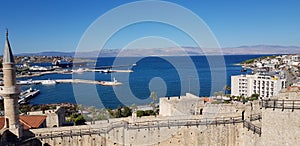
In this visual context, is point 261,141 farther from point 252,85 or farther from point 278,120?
point 252,85

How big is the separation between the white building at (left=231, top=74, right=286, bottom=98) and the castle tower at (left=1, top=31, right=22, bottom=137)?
111 feet

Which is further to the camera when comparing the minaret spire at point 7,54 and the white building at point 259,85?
the white building at point 259,85

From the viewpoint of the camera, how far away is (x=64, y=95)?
2279 inches

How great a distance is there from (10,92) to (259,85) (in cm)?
3706

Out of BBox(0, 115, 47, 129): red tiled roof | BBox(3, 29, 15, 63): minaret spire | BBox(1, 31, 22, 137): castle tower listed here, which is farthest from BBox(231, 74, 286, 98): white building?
BBox(3, 29, 15, 63): minaret spire

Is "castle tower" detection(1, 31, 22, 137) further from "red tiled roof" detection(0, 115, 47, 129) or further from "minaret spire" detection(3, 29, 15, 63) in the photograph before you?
"red tiled roof" detection(0, 115, 47, 129)

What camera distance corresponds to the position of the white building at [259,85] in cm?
3706

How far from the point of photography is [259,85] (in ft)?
132

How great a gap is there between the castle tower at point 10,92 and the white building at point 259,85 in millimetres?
33758

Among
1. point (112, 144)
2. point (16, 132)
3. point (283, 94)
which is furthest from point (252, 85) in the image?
point (16, 132)

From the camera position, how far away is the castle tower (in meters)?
9.86

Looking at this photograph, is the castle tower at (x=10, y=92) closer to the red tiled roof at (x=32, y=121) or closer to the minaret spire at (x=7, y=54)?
the minaret spire at (x=7, y=54)

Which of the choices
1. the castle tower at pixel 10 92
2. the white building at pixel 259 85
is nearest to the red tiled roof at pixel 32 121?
the castle tower at pixel 10 92

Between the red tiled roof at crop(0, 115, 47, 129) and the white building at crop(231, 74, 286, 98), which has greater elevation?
the red tiled roof at crop(0, 115, 47, 129)
